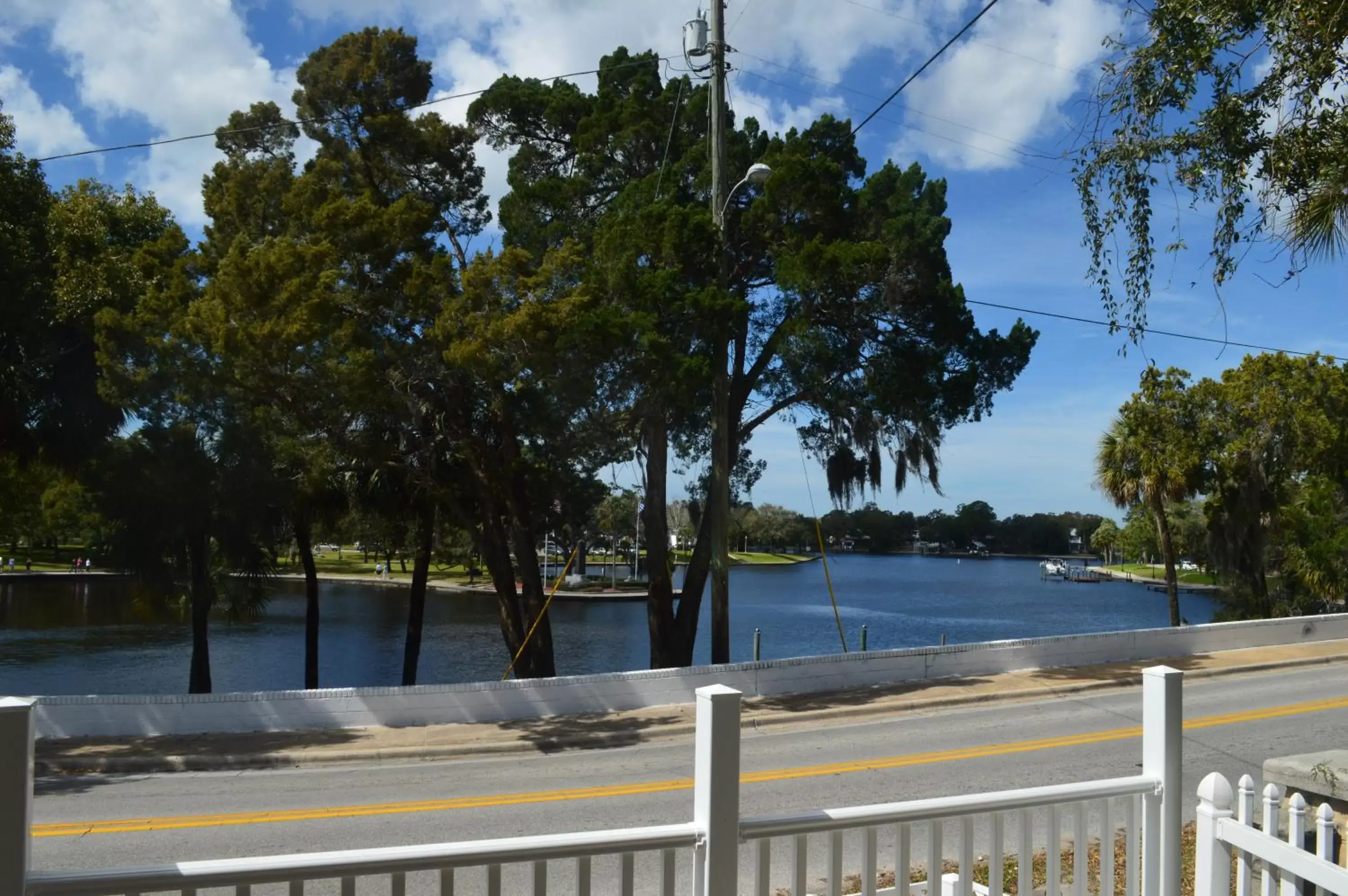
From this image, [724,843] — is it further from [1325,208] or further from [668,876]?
[1325,208]

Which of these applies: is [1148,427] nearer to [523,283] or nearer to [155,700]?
[523,283]

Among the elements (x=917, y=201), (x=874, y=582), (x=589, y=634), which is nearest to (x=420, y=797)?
(x=917, y=201)

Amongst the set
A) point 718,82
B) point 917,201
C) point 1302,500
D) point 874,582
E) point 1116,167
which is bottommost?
point 874,582

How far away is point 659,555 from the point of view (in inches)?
806

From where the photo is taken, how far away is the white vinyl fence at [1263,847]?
3740 millimetres

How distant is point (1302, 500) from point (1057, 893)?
3120 cm

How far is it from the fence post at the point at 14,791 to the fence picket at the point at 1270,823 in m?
3.91

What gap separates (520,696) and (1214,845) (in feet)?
39.6

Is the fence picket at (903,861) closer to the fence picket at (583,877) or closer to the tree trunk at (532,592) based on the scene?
the fence picket at (583,877)

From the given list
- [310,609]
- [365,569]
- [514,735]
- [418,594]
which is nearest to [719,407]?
[514,735]

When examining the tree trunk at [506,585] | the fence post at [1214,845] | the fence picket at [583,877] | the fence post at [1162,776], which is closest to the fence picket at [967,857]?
the fence post at [1162,776]

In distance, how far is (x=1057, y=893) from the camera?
4.21m

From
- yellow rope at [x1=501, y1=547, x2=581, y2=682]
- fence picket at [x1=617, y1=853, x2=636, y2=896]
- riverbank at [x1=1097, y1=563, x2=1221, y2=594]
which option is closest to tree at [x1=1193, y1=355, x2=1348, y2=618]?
yellow rope at [x1=501, y1=547, x2=581, y2=682]

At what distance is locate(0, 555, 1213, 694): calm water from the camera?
34156mm
